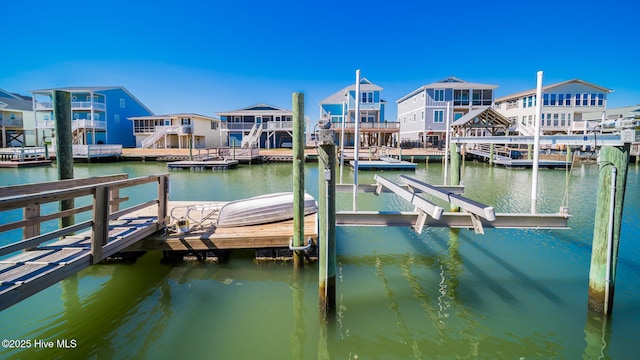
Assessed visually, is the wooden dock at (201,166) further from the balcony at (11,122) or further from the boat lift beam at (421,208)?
the balcony at (11,122)

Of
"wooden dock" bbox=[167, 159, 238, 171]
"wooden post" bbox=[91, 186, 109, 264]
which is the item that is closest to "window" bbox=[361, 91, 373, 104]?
"wooden dock" bbox=[167, 159, 238, 171]

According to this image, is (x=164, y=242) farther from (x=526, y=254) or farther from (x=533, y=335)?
(x=526, y=254)

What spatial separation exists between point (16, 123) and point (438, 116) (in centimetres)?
6078

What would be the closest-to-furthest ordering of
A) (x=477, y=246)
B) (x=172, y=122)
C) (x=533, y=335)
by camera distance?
(x=533, y=335) < (x=477, y=246) < (x=172, y=122)

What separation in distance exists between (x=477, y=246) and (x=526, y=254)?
3.81 ft

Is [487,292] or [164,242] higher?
[164,242]

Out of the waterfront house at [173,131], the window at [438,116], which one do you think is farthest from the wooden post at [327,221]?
the waterfront house at [173,131]

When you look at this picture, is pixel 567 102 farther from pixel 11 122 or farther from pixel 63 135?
pixel 11 122

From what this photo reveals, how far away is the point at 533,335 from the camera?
545 centimetres

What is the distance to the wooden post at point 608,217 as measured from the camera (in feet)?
16.6

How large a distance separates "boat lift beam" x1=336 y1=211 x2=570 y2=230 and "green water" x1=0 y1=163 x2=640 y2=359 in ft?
3.01

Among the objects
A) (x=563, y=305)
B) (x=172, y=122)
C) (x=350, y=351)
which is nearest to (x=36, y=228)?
(x=350, y=351)

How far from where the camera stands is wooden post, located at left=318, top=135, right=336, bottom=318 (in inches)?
211

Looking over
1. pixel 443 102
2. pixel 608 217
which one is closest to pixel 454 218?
pixel 608 217
